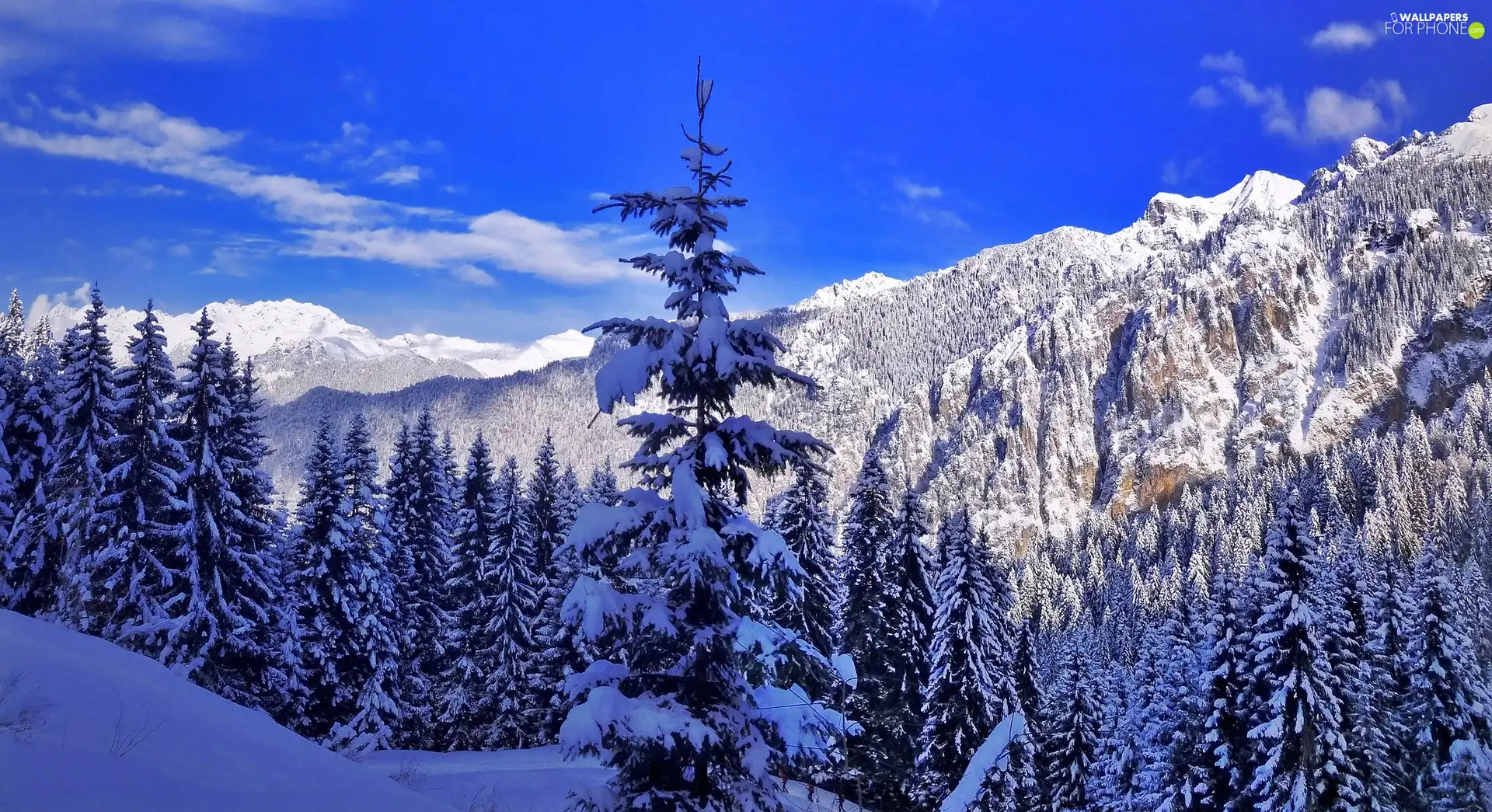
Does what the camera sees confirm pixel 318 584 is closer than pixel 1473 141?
Yes

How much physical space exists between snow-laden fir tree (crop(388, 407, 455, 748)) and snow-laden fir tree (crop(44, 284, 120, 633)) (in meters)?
10.0

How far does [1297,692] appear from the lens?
65.9ft

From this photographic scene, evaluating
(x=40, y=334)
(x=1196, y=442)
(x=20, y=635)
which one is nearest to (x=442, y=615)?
(x=20, y=635)

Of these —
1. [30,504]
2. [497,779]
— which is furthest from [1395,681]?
[30,504]

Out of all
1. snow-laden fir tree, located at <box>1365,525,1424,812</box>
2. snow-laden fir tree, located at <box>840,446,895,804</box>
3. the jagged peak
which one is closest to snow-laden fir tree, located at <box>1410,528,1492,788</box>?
snow-laden fir tree, located at <box>1365,525,1424,812</box>

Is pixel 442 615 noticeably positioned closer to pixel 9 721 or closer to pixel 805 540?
pixel 805 540

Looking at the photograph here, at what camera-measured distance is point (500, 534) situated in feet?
100

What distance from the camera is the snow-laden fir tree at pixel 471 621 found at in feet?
100

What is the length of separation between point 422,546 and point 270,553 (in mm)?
6991

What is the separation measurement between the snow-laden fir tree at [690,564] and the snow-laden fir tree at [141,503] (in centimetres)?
1785

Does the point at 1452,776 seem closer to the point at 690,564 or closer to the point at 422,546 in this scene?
the point at 690,564

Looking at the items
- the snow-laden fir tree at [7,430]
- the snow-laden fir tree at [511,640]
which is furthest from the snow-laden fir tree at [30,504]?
the snow-laden fir tree at [511,640]

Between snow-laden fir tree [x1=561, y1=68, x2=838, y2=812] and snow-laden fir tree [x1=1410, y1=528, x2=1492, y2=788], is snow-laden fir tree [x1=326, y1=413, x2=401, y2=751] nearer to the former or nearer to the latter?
snow-laden fir tree [x1=561, y1=68, x2=838, y2=812]

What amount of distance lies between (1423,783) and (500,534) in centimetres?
3033
